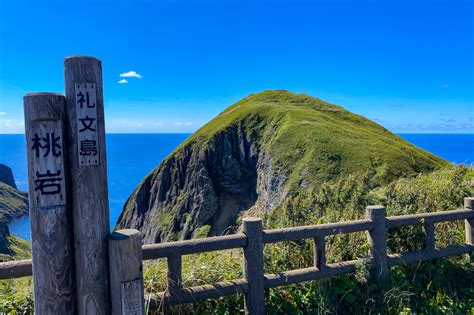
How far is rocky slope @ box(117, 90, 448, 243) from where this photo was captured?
42.2 meters

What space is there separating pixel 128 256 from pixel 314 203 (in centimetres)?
482

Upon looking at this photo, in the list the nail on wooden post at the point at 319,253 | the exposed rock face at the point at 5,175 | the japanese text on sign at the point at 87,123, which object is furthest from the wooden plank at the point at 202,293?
the exposed rock face at the point at 5,175

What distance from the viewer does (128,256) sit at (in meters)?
2.89

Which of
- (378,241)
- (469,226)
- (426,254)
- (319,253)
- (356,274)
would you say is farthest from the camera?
(469,226)

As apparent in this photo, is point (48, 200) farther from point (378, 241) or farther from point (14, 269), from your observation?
point (378, 241)

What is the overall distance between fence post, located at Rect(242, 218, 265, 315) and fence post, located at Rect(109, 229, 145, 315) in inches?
67.8

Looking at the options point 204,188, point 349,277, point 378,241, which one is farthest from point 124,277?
point 204,188

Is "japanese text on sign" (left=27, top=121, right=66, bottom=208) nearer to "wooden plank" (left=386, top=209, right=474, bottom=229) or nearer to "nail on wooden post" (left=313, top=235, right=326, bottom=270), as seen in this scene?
"nail on wooden post" (left=313, top=235, right=326, bottom=270)

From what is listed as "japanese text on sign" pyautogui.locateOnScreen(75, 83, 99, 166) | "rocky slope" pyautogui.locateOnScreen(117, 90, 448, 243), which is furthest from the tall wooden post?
"rocky slope" pyautogui.locateOnScreen(117, 90, 448, 243)

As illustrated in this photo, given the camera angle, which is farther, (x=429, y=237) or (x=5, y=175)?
(x=5, y=175)

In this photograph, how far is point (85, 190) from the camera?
285cm

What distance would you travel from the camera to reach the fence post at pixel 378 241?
5098mm

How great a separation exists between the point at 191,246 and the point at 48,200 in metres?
1.74

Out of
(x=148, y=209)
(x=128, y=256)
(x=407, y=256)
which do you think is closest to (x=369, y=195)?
(x=407, y=256)
